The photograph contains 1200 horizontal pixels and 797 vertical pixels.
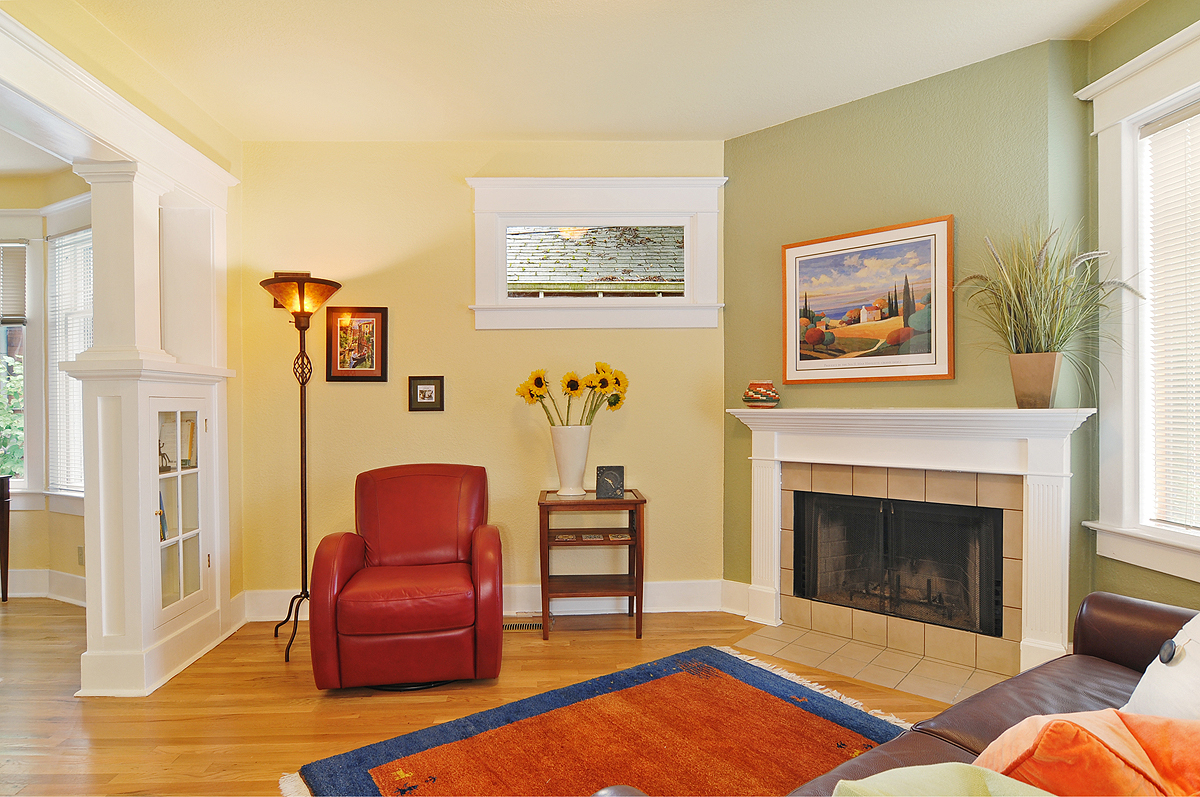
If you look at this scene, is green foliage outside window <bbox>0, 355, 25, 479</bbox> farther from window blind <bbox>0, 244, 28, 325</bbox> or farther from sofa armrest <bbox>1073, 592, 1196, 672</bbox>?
sofa armrest <bbox>1073, 592, 1196, 672</bbox>

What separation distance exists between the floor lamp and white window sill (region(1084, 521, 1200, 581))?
364 cm

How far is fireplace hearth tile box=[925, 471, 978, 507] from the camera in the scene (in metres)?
2.90

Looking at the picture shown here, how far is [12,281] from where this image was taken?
4176mm

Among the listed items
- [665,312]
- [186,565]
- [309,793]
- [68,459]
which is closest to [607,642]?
Result: [309,793]

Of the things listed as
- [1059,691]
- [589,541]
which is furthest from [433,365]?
[1059,691]

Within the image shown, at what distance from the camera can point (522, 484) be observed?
3758 millimetres

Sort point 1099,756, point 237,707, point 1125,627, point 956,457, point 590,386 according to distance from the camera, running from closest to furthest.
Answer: point 1099,756, point 1125,627, point 237,707, point 956,457, point 590,386

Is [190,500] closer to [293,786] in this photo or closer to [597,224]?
[293,786]

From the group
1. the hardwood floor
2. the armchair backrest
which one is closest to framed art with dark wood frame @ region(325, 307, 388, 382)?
the armchair backrest

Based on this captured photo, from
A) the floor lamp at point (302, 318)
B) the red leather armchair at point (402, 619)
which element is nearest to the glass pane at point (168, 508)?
the floor lamp at point (302, 318)

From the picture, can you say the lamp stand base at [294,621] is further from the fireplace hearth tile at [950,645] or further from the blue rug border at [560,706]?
the fireplace hearth tile at [950,645]

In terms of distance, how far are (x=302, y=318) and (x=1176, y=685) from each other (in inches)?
141

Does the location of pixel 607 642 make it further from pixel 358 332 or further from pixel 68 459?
pixel 68 459

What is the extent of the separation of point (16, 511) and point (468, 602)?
354 centimetres
